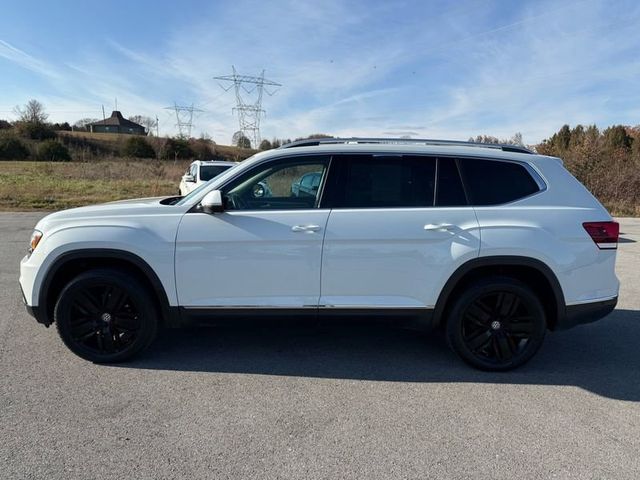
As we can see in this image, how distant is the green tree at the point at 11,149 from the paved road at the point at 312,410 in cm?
5624

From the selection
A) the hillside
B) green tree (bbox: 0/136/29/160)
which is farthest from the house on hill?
green tree (bbox: 0/136/29/160)

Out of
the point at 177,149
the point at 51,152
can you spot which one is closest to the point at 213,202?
the point at 51,152

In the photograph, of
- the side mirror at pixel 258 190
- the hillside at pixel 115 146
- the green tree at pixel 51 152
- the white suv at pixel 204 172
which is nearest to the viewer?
the side mirror at pixel 258 190

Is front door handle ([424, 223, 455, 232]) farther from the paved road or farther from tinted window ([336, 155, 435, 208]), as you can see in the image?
the paved road

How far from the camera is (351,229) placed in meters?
3.59

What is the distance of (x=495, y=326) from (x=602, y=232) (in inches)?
45.0

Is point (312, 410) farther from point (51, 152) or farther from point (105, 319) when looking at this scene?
point (51, 152)

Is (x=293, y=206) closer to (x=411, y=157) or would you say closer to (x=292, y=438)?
(x=411, y=157)

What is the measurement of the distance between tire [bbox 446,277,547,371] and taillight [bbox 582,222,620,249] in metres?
0.66

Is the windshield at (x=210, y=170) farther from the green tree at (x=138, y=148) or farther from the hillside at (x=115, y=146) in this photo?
the green tree at (x=138, y=148)

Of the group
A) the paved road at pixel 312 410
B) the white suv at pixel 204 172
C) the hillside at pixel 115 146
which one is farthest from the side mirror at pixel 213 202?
the hillside at pixel 115 146

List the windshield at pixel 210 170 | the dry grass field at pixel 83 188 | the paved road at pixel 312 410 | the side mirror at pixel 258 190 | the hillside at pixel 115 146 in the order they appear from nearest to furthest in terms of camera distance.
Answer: the paved road at pixel 312 410 < the side mirror at pixel 258 190 < the windshield at pixel 210 170 < the dry grass field at pixel 83 188 < the hillside at pixel 115 146

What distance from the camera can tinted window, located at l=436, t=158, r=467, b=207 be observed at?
372 centimetres

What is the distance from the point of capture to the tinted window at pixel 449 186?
3725mm
